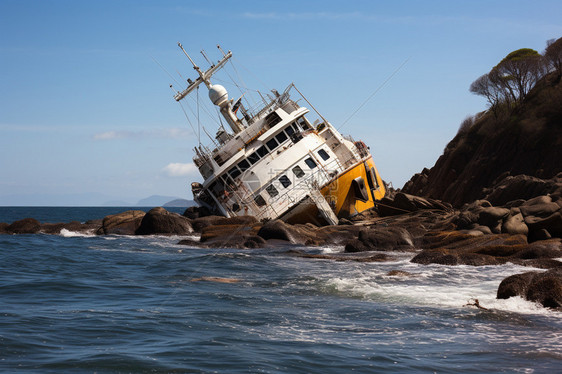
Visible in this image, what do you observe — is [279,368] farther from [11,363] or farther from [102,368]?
[11,363]

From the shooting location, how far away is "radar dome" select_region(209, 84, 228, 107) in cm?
3766

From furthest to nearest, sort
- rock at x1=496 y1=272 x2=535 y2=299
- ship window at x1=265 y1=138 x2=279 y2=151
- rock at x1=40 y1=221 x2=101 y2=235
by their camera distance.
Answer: rock at x1=40 y1=221 x2=101 y2=235, ship window at x1=265 y1=138 x2=279 y2=151, rock at x1=496 y1=272 x2=535 y2=299

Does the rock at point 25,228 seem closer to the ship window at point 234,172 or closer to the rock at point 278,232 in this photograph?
the ship window at point 234,172

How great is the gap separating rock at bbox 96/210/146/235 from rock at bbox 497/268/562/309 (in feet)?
86.4

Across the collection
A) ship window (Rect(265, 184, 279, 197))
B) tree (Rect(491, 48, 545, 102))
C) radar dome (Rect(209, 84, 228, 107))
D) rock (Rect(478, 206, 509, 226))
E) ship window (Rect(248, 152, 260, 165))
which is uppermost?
tree (Rect(491, 48, 545, 102))

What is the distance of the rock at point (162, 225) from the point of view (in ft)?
113

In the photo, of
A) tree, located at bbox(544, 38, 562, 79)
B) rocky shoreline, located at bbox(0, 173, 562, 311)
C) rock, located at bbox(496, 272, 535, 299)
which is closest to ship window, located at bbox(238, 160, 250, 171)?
rocky shoreline, located at bbox(0, 173, 562, 311)

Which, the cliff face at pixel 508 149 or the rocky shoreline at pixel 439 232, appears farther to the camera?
the cliff face at pixel 508 149

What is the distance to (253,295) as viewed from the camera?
1493cm

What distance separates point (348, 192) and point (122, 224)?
537 inches

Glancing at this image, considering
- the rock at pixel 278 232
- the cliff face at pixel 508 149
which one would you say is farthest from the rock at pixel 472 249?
the cliff face at pixel 508 149

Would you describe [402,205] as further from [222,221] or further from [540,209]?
[540,209]

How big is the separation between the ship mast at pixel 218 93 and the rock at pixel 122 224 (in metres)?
7.68

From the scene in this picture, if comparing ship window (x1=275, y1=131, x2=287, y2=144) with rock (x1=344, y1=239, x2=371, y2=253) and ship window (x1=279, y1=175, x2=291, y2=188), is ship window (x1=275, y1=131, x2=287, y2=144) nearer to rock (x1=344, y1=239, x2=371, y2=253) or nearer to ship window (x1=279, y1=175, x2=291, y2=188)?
ship window (x1=279, y1=175, x2=291, y2=188)
